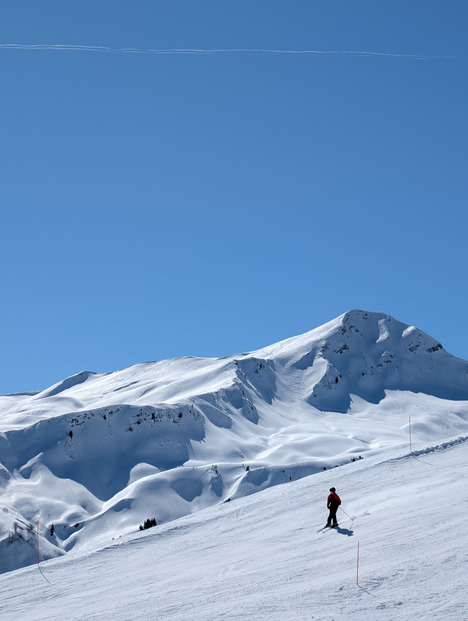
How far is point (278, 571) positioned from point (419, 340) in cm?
13202

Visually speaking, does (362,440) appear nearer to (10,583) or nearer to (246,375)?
(246,375)

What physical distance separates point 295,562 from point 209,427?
254 ft

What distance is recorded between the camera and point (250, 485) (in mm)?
79750

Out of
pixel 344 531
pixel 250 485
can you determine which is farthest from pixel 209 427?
pixel 344 531

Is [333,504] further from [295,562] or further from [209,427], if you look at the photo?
[209,427]

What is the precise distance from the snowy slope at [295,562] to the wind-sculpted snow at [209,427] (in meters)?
31.9

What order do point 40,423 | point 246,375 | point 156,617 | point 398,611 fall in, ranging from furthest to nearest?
point 246,375, point 40,423, point 156,617, point 398,611

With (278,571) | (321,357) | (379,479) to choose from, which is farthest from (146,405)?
(278,571)

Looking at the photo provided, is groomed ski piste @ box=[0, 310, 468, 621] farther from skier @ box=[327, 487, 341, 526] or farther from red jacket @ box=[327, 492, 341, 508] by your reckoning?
red jacket @ box=[327, 492, 341, 508]

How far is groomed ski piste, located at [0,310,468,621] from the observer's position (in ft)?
62.8

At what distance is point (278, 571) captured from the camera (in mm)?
20703

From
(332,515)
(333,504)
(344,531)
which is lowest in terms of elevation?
(344,531)

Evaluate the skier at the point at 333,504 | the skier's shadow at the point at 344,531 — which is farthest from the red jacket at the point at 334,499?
the skier's shadow at the point at 344,531

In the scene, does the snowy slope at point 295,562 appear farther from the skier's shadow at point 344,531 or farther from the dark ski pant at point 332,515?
the dark ski pant at point 332,515
